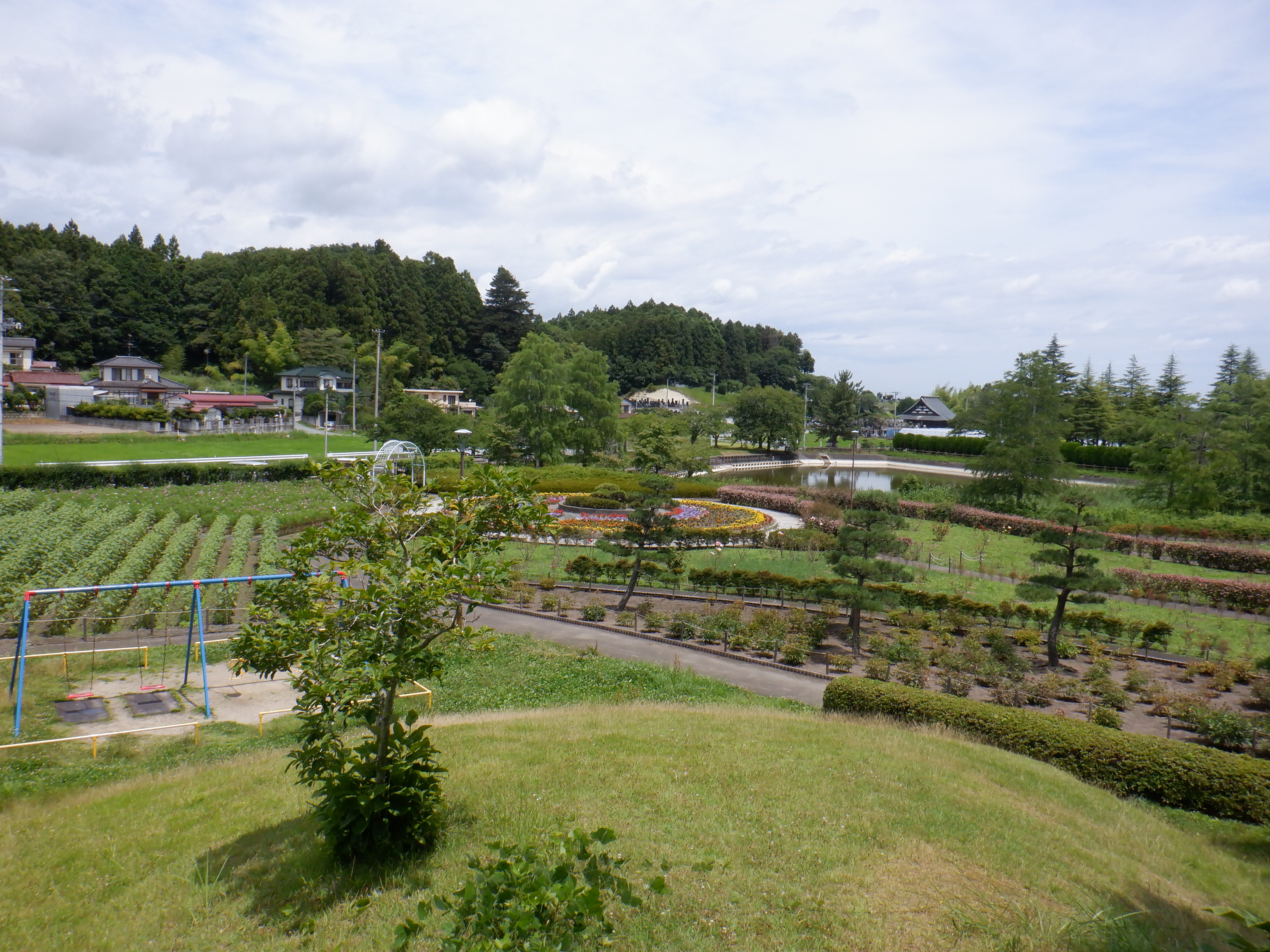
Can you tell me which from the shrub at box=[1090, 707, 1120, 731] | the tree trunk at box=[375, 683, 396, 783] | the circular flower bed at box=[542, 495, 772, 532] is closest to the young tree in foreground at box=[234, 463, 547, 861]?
the tree trunk at box=[375, 683, 396, 783]

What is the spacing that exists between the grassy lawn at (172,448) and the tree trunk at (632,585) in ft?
67.0

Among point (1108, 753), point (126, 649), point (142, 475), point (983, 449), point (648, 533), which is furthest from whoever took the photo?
point (983, 449)

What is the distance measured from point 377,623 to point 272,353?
7396cm

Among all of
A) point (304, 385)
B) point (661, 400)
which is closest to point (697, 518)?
point (304, 385)

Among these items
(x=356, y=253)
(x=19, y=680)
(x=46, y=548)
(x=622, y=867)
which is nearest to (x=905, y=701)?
(x=622, y=867)

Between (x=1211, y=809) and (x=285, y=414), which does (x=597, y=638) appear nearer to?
(x=1211, y=809)

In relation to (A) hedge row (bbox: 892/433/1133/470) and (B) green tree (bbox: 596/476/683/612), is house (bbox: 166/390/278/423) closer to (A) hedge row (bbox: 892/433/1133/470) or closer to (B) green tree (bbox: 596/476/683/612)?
(B) green tree (bbox: 596/476/683/612)

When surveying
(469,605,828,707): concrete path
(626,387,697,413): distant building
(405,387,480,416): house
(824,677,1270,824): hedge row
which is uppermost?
(626,387,697,413): distant building

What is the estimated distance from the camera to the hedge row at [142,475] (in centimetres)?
3025

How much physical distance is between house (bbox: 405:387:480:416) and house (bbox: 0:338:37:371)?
31.1 m

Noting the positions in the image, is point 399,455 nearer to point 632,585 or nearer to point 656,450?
point 656,450

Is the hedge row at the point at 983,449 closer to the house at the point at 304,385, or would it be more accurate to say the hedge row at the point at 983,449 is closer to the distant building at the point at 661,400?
the distant building at the point at 661,400

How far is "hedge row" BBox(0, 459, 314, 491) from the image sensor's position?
30.2m

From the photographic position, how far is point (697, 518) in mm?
29719
